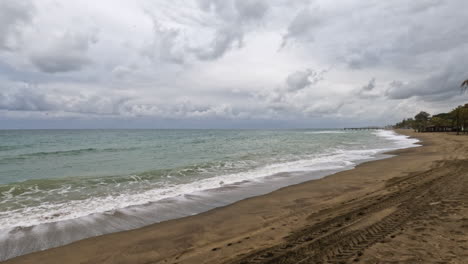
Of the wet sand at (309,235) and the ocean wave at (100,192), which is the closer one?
the wet sand at (309,235)

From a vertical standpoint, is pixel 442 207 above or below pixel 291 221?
above

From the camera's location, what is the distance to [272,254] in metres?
4.23

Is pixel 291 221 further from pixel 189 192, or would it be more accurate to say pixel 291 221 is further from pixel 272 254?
pixel 189 192

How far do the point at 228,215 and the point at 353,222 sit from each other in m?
3.44

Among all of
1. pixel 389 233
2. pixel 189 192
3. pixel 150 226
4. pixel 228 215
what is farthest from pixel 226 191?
pixel 389 233

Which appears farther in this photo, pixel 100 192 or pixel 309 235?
pixel 100 192

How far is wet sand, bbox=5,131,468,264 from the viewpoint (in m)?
4.10

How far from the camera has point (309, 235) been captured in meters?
4.88

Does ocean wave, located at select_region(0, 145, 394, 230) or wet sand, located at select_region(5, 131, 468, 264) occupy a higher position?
wet sand, located at select_region(5, 131, 468, 264)

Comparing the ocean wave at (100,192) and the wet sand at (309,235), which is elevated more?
the wet sand at (309,235)

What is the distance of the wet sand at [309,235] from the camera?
4102 millimetres

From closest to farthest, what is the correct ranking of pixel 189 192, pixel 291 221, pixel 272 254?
pixel 272 254 < pixel 291 221 < pixel 189 192

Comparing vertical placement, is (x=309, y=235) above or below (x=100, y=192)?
above

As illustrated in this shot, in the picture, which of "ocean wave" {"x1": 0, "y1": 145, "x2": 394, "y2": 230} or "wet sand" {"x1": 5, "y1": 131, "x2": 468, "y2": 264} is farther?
"ocean wave" {"x1": 0, "y1": 145, "x2": 394, "y2": 230}
